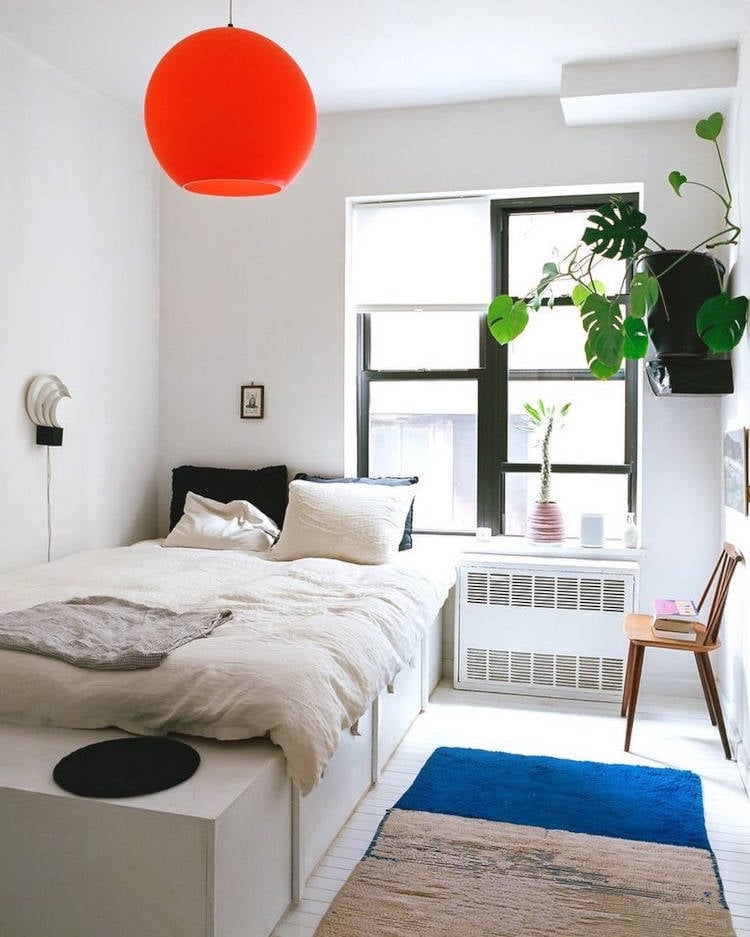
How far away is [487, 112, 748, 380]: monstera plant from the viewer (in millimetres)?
3258

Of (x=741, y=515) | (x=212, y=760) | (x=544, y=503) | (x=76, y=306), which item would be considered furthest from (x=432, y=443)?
(x=212, y=760)

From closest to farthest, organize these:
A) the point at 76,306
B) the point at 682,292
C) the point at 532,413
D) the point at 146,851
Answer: the point at 146,851 < the point at 682,292 < the point at 76,306 < the point at 532,413

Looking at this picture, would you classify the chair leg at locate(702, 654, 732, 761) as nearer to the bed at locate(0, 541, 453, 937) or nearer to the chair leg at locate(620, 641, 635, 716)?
the chair leg at locate(620, 641, 635, 716)

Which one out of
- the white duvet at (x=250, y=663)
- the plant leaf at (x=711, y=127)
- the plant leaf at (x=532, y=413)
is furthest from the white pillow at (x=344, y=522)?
the plant leaf at (x=711, y=127)

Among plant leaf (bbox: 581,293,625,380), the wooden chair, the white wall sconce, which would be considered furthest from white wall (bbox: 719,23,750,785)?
the white wall sconce

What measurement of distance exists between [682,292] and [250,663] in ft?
7.54

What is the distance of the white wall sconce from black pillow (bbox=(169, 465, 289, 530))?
841mm

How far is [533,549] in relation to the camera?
14.1 feet

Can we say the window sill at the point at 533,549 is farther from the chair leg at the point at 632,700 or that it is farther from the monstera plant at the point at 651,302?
the monstera plant at the point at 651,302

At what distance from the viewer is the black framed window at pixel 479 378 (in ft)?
14.7

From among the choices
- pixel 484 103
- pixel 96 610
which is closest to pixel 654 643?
→ pixel 96 610

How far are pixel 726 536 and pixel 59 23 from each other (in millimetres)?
3454

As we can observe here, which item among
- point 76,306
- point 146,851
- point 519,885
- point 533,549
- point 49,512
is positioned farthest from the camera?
point 533,549

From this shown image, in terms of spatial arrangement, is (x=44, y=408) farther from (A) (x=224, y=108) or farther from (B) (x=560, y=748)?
(B) (x=560, y=748)
